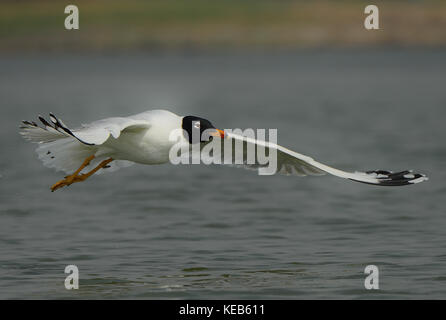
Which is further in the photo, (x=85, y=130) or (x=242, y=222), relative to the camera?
(x=242, y=222)

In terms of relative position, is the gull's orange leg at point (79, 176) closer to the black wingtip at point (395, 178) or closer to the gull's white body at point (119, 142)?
the gull's white body at point (119, 142)

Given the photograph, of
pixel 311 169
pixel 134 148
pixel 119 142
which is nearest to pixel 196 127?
pixel 134 148

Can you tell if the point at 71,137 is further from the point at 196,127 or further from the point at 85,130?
the point at 196,127

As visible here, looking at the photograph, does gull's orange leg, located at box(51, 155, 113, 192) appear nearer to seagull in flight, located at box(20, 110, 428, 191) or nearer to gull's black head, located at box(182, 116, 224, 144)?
seagull in flight, located at box(20, 110, 428, 191)

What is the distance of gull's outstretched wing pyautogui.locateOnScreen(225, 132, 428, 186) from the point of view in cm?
1184

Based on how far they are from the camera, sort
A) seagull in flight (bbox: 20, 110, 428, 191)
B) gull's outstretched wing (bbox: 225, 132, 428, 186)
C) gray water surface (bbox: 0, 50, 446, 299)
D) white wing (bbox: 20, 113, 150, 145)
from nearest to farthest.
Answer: white wing (bbox: 20, 113, 150, 145), gray water surface (bbox: 0, 50, 446, 299), seagull in flight (bbox: 20, 110, 428, 191), gull's outstretched wing (bbox: 225, 132, 428, 186)

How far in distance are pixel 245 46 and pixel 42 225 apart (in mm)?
68100

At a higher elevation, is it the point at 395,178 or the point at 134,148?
the point at 134,148

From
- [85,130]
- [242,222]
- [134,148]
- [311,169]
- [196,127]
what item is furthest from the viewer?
[242,222]

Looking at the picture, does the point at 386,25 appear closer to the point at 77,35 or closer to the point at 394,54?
the point at 394,54

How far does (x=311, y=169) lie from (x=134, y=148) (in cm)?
243

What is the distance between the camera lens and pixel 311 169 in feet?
42.2

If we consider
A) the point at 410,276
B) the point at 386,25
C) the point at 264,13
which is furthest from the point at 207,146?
the point at 264,13

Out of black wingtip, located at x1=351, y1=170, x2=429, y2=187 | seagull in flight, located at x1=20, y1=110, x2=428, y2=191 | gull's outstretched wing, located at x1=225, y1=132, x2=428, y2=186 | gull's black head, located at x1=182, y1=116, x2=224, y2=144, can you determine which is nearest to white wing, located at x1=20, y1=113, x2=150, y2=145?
seagull in flight, located at x1=20, y1=110, x2=428, y2=191
